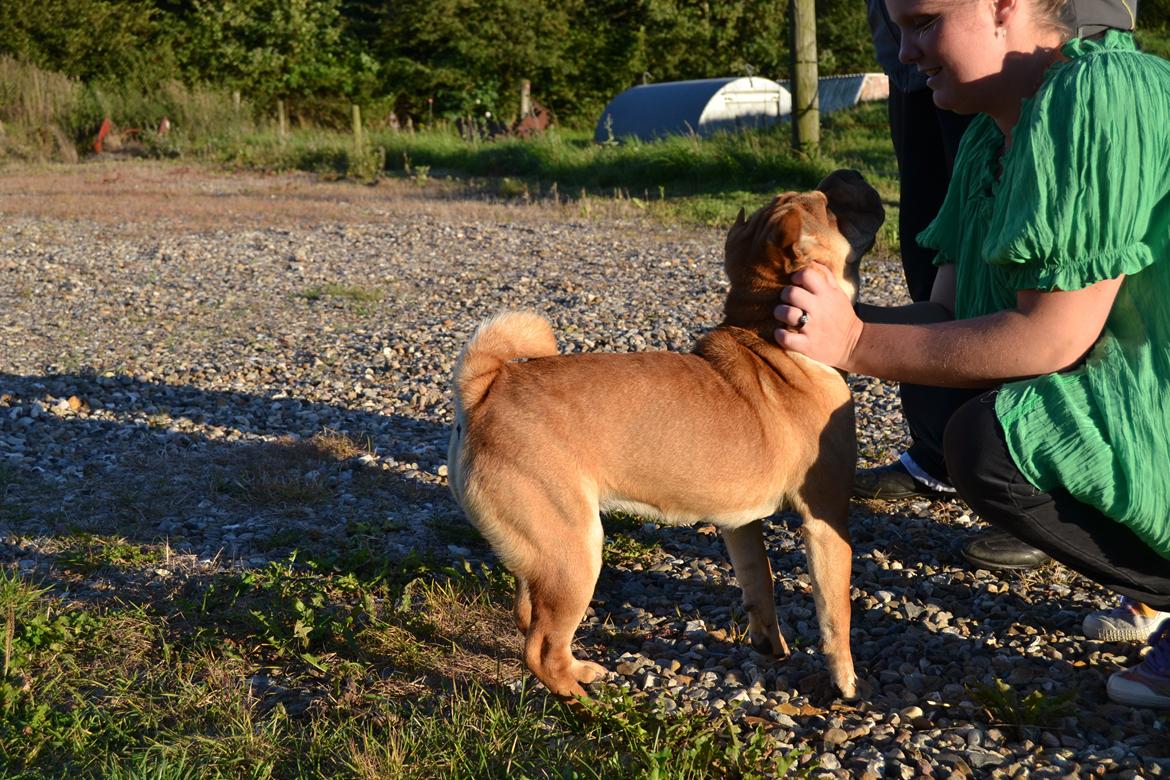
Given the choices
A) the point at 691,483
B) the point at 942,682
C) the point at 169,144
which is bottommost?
the point at 942,682

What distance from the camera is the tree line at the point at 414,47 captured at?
27.3 meters

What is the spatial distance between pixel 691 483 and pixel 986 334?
0.91m

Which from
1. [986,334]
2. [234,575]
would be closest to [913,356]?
[986,334]

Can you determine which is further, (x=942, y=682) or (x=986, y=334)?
(x=942, y=682)

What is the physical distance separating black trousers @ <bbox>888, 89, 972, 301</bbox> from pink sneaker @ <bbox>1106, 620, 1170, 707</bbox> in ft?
5.90

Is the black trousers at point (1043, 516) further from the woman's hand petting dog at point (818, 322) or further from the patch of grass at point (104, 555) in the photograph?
the patch of grass at point (104, 555)

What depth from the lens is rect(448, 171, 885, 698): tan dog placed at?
2969 millimetres

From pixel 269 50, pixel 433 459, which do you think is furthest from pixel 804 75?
pixel 269 50

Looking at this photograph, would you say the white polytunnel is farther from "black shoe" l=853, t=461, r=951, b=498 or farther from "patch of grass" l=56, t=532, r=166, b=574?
"patch of grass" l=56, t=532, r=166, b=574

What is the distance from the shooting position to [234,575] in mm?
3836

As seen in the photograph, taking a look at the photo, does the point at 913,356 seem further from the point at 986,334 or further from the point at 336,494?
the point at 336,494

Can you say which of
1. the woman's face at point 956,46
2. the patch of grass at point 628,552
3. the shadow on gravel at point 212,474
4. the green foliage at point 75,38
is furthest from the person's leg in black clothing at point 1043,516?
the green foliage at point 75,38

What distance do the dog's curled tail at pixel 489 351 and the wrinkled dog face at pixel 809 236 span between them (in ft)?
2.28

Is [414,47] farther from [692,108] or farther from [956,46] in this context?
[956,46]
